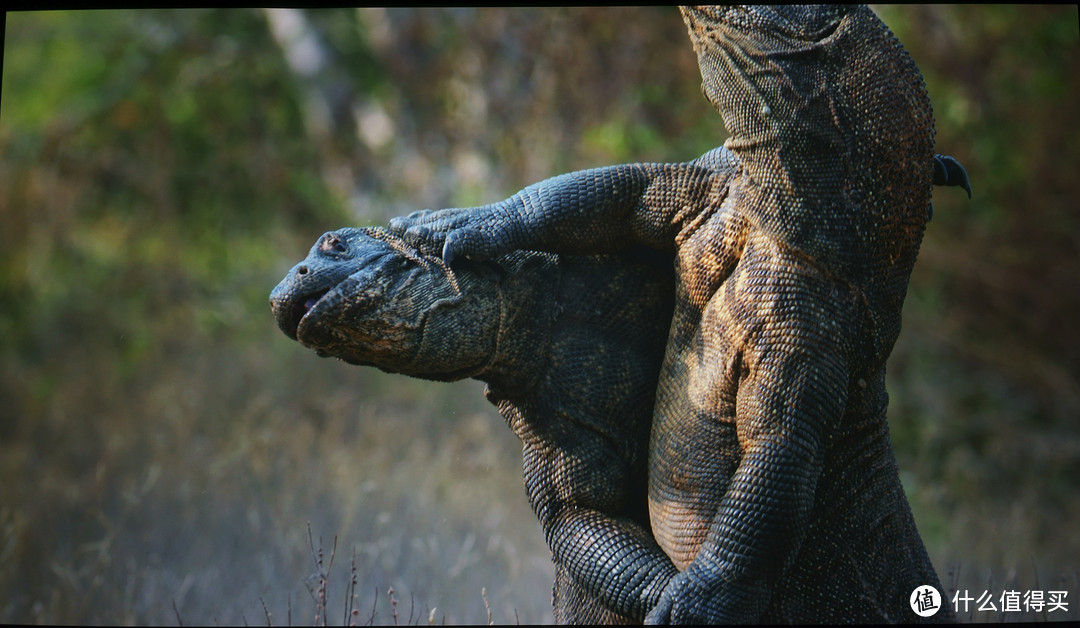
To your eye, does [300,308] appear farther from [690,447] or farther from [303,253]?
[303,253]

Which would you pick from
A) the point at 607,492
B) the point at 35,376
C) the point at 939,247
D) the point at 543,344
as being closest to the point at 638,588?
the point at 607,492

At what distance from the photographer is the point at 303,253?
37.0 feet

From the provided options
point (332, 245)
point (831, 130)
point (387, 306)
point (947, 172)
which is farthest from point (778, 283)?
point (332, 245)

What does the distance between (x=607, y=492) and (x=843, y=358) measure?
792 millimetres

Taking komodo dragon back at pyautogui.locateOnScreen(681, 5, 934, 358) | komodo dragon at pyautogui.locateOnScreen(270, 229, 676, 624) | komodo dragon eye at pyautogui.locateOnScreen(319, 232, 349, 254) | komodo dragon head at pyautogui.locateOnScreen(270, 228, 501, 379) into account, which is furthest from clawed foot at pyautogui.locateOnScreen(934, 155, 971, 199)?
komodo dragon eye at pyautogui.locateOnScreen(319, 232, 349, 254)

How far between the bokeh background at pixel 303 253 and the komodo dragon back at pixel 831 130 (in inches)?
106

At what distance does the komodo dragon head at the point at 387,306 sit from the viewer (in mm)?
2799

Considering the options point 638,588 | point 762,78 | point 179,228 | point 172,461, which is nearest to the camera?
point 762,78

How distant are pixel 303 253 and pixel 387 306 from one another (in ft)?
28.7

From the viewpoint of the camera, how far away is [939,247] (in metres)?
9.37

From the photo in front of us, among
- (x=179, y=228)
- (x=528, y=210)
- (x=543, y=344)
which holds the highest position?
(x=528, y=210)

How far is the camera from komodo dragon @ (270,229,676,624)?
282 cm

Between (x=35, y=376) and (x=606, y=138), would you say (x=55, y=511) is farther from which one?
(x=606, y=138)

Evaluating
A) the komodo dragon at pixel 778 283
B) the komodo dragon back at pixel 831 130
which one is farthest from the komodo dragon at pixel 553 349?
the komodo dragon back at pixel 831 130
